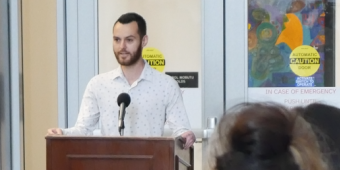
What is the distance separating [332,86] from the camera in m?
3.36

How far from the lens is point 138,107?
8.58ft

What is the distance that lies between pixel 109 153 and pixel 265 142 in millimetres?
1163

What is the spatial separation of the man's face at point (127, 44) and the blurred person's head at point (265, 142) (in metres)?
1.77

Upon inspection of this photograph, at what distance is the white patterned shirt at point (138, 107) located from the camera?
259cm

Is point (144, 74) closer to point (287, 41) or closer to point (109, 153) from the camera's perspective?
point (109, 153)

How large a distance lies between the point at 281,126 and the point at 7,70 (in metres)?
3.03

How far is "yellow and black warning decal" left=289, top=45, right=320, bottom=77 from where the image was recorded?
337 centimetres

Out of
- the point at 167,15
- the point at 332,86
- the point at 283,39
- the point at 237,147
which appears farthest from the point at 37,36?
the point at 237,147

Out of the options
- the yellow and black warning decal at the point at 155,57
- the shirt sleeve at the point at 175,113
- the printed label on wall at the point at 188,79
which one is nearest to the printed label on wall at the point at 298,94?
the printed label on wall at the point at 188,79

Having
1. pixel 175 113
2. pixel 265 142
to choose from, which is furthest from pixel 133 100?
pixel 265 142

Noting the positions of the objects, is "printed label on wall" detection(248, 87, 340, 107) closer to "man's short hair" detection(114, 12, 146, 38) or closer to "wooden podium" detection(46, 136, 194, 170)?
"man's short hair" detection(114, 12, 146, 38)

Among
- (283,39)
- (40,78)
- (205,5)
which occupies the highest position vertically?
(205,5)

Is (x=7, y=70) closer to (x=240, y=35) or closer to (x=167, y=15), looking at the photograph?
(x=167, y=15)

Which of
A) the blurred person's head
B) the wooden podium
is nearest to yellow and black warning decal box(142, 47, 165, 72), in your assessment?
the wooden podium
